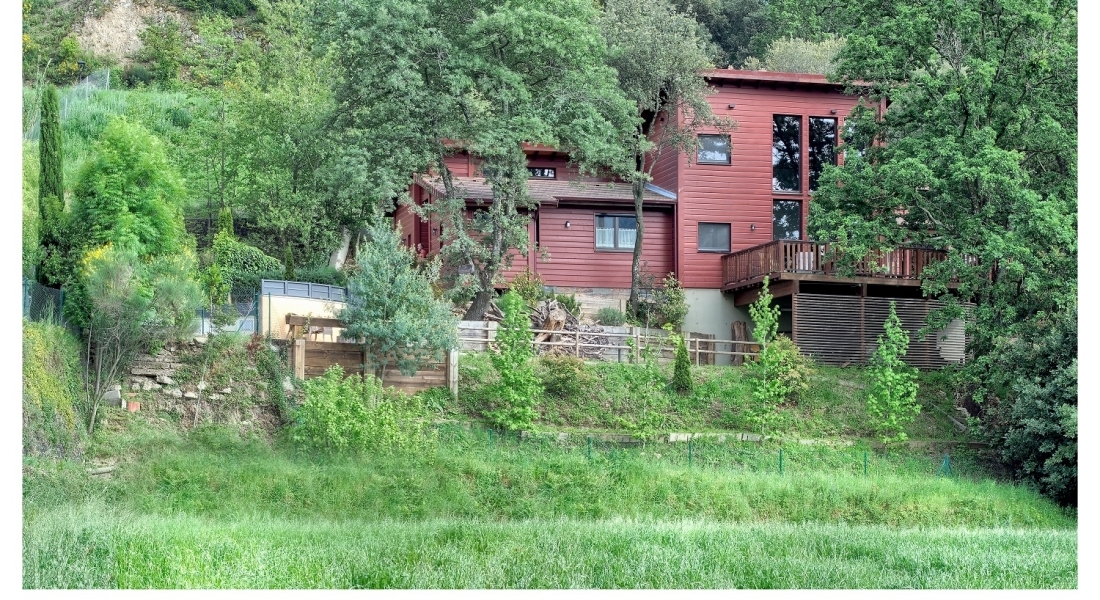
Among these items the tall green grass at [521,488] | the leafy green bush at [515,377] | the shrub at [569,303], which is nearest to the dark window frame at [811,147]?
the shrub at [569,303]

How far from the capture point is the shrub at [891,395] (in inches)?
1047

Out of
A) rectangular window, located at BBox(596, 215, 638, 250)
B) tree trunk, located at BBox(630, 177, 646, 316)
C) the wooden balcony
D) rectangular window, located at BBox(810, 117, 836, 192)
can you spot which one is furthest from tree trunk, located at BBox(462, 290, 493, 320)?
rectangular window, located at BBox(810, 117, 836, 192)

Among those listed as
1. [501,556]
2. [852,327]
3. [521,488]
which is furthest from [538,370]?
[501,556]

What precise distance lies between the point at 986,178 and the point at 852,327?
226 inches

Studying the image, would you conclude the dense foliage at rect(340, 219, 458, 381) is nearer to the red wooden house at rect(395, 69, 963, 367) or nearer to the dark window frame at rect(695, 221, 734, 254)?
the red wooden house at rect(395, 69, 963, 367)

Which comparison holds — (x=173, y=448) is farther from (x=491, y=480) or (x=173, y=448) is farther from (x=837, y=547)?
(x=837, y=547)

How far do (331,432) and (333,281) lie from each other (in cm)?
952

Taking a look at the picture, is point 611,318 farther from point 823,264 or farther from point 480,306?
point 823,264

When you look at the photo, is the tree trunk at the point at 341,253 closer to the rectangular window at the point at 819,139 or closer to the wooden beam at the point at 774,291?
the wooden beam at the point at 774,291

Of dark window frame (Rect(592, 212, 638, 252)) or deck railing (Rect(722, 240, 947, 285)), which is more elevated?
dark window frame (Rect(592, 212, 638, 252))

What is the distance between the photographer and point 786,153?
3525 centimetres

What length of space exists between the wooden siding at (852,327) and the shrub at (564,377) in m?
6.76

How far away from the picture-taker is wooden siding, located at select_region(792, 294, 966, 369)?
30781 mm

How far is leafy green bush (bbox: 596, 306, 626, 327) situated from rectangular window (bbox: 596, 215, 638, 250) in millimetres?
2961
